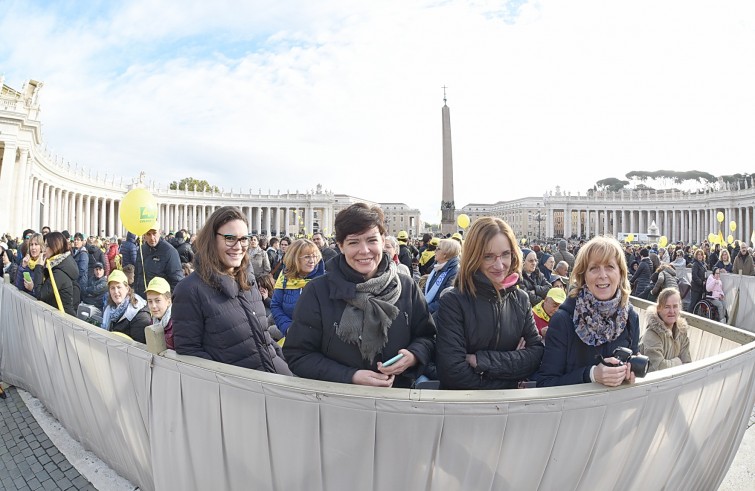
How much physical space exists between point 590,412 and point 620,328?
2.36ft

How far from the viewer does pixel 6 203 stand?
2580 cm

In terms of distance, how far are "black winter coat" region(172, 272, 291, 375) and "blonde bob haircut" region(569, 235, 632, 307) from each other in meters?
1.90

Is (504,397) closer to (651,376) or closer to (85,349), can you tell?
(651,376)

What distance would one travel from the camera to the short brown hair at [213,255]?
8.52ft

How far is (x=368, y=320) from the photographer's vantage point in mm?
2129

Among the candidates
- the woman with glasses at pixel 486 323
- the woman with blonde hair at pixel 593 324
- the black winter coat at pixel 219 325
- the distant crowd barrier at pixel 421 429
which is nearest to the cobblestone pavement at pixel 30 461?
the distant crowd barrier at pixel 421 429

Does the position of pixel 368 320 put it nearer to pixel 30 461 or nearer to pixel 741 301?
pixel 30 461

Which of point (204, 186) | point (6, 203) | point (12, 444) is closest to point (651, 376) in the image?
point (12, 444)

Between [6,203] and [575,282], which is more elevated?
[6,203]

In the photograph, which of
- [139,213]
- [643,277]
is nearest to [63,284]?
[139,213]

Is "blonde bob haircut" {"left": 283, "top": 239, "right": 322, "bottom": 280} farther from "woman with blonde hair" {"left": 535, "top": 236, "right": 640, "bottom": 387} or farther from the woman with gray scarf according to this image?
"woman with blonde hair" {"left": 535, "top": 236, "right": 640, "bottom": 387}

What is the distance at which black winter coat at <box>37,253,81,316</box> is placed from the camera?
5.03m

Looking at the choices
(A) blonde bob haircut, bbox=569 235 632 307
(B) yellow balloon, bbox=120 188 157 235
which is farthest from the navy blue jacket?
(B) yellow balloon, bbox=120 188 157 235

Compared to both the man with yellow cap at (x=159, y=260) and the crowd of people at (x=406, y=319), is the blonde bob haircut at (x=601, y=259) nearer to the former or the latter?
the crowd of people at (x=406, y=319)
